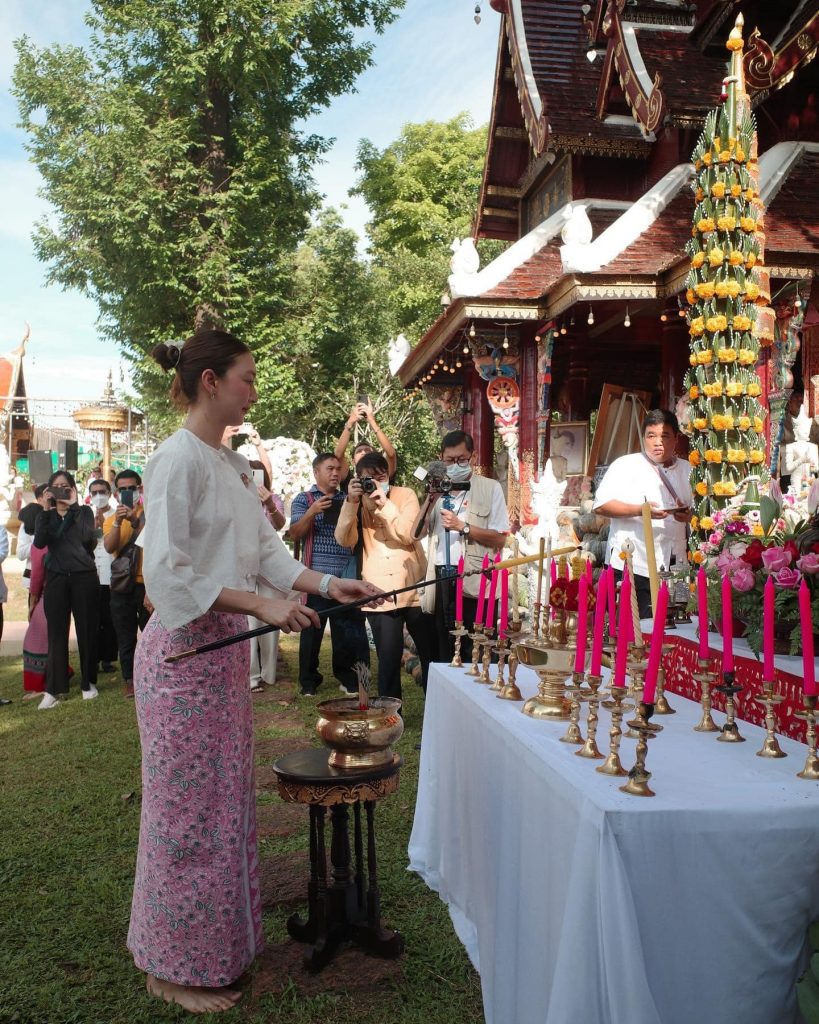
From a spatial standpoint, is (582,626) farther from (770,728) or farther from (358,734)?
(358,734)

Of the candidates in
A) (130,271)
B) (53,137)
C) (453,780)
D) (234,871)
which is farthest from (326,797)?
(53,137)

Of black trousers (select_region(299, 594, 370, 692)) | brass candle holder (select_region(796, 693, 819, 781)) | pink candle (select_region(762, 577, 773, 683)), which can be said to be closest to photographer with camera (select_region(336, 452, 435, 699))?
black trousers (select_region(299, 594, 370, 692))

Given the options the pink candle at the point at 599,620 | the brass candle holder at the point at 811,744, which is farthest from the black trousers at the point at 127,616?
the brass candle holder at the point at 811,744

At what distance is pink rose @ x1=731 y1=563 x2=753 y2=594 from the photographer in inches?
112

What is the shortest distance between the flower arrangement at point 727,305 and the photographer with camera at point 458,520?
1.26 m

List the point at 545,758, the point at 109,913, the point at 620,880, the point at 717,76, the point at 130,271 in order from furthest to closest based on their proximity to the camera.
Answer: the point at 130,271 < the point at 717,76 < the point at 109,913 < the point at 545,758 < the point at 620,880

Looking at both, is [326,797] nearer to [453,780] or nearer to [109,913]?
[453,780]

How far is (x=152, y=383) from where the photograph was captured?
71.7 feet

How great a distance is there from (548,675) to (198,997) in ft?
4.87

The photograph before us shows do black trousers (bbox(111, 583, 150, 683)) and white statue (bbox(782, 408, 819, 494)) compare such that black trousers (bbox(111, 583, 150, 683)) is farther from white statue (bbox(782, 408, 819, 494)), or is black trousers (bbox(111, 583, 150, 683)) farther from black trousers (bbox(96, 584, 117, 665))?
white statue (bbox(782, 408, 819, 494))

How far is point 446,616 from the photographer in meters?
5.79

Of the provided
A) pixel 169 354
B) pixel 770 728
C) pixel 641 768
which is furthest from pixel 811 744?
pixel 169 354

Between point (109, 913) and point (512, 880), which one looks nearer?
point (512, 880)

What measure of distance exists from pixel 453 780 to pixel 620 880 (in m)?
1.54
